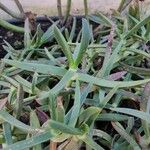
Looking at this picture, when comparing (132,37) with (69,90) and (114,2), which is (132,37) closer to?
(69,90)

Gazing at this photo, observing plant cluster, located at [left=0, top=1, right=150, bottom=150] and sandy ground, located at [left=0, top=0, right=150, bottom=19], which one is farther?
sandy ground, located at [left=0, top=0, right=150, bottom=19]

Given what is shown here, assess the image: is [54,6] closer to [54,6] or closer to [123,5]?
[54,6]

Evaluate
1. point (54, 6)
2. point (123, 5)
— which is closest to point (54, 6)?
point (54, 6)

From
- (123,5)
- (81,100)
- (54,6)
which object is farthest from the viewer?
(54,6)

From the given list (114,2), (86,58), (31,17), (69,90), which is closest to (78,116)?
(69,90)

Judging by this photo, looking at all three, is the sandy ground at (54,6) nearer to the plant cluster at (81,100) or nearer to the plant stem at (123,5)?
the plant stem at (123,5)

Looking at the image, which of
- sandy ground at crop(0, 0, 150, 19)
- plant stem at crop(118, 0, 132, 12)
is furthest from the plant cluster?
sandy ground at crop(0, 0, 150, 19)

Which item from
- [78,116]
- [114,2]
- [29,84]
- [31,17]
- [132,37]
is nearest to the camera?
[78,116]

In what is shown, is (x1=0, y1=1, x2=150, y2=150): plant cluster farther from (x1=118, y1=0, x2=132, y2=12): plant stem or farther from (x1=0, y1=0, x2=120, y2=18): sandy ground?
(x1=0, y1=0, x2=120, y2=18): sandy ground

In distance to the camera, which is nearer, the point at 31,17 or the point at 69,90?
the point at 69,90

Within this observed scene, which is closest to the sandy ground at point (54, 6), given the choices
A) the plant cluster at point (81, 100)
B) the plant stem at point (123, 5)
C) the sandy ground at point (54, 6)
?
the sandy ground at point (54, 6)

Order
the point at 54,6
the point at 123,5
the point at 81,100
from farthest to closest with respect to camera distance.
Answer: the point at 54,6 → the point at 123,5 → the point at 81,100
